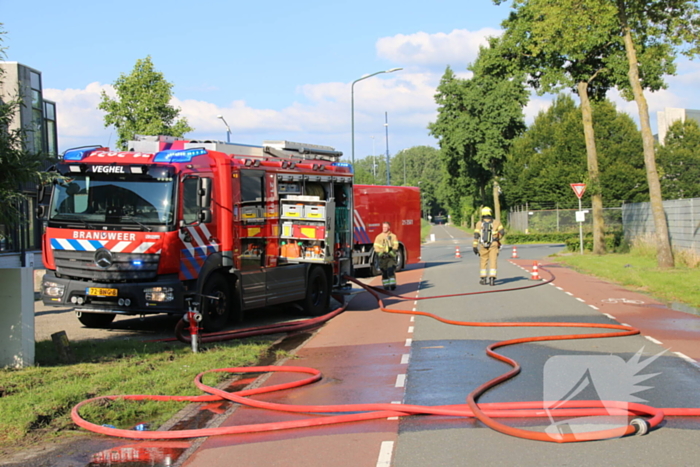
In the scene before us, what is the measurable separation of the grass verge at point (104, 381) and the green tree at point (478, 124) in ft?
154

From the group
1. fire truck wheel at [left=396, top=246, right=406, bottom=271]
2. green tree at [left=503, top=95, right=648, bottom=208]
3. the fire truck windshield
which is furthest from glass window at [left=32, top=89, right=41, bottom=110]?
green tree at [left=503, top=95, right=648, bottom=208]

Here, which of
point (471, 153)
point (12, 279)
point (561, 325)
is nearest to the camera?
point (12, 279)

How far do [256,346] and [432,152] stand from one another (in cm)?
18940

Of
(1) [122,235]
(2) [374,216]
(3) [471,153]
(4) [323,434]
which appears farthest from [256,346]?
(3) [471,153]

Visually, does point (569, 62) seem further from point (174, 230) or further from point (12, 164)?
point (12, 164)

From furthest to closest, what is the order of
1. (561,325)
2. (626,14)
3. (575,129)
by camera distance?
(575,129) < (626,14) < (561,325)

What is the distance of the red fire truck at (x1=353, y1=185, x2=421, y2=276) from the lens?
24.0 metres

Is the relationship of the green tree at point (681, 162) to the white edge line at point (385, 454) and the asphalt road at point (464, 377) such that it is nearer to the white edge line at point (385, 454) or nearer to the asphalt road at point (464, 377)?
the asphalt road at point (464, 377)

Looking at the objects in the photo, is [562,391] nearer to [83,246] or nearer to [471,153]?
[83,246]

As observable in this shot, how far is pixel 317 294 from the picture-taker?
15.4 meters

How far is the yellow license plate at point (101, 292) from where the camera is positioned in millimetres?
11195

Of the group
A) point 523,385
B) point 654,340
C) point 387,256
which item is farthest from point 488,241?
point 523,385

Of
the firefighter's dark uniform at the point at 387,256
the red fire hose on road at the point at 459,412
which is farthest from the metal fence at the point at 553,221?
the red fire hose on road at the point at 459,412

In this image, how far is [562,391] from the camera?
24.2ft
